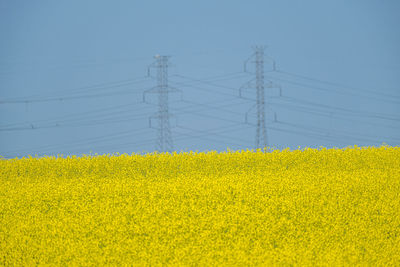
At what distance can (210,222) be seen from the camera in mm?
9500

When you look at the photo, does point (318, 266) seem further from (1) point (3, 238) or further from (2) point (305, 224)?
(1) point (3, 238)

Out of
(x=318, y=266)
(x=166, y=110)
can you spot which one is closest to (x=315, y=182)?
(x=318, y=266)

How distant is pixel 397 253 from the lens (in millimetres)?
8820

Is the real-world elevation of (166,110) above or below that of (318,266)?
above

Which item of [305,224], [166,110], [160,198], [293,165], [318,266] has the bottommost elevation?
[318,266]

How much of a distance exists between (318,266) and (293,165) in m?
8.32

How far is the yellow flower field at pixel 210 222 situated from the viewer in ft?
27.7

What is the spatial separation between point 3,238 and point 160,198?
11.0ft

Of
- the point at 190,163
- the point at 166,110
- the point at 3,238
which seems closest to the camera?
the point at 3,238

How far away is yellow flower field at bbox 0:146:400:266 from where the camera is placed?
8.45 m

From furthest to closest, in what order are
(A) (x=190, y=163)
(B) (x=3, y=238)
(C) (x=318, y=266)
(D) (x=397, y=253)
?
(A) (x=190, y=163) < (B) (x=3, y=238) < (D) (x=397, y=253) < (C) (x=318, y=266)

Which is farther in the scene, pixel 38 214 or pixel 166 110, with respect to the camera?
pixel 166 110

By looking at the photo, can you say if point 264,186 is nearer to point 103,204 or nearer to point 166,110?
point 103,204

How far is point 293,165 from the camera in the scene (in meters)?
16.0
